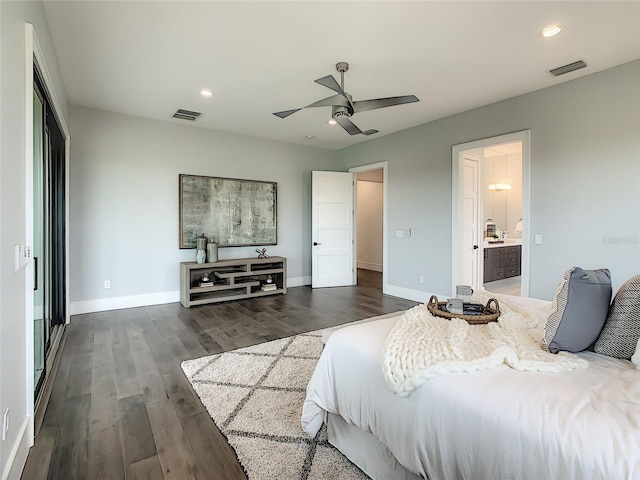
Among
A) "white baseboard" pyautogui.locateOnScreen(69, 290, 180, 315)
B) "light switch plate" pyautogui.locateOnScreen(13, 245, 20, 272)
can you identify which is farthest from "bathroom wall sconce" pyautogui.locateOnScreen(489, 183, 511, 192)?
"light switch plate" pyautogui.locateOnScreen(13, 245, 20, 272)

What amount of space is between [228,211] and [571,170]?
468 centimetres

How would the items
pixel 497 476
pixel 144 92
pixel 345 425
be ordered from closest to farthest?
pixel 497 476
pixel 345 425
pixel 144 92

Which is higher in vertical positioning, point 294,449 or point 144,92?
point 144,92

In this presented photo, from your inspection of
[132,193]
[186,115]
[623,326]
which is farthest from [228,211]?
[623,326]

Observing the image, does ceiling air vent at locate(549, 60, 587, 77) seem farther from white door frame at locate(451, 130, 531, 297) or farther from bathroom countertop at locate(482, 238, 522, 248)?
bathroom countertop at locate(482, 238, 522, 248)

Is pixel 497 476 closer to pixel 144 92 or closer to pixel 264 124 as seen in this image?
pixel 144 92

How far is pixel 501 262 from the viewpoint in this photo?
21.2ft

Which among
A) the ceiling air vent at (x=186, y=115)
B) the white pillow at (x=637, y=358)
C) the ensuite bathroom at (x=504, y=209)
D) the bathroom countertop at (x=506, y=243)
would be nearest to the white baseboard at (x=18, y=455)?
the white pillow at (x=637, y=358)

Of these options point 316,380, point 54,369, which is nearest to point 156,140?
point 54,369

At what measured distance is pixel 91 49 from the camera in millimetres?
2891

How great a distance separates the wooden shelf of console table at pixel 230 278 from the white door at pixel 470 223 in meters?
2.91

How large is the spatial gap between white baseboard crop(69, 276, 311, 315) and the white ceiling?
8.62 ft

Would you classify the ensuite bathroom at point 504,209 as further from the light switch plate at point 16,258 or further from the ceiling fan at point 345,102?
the light switch plate at point 16,258

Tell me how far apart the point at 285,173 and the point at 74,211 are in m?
3.32
